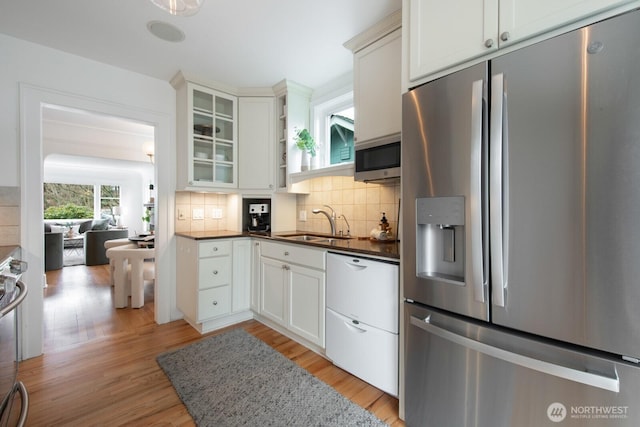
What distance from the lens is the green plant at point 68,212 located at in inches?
313

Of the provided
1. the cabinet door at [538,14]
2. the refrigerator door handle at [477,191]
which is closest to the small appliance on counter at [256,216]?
the refrigerator door handle at [477,191]

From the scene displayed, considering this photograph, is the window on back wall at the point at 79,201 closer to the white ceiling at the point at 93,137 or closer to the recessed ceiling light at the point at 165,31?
the white ceiling at the point at 93,137

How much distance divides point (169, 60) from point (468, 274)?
2786 millimetres

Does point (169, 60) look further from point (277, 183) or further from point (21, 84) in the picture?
point (277, 183)

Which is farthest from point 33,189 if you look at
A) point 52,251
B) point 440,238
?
point 52,251

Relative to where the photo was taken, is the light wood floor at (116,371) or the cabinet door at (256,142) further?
the cabinet door at (256,142)

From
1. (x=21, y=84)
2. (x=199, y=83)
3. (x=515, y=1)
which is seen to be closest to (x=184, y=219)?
(x=199, y=83)

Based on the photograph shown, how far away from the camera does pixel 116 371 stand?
1.90 metres

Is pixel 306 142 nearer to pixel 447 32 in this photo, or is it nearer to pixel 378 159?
pixel 378 159

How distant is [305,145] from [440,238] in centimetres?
185

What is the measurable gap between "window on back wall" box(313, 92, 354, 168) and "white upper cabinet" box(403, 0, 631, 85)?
4.48 ft

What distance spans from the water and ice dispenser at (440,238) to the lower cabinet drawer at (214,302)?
1941 mm

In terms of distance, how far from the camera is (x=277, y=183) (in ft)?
9.71

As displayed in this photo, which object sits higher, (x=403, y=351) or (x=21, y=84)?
(x=21, y=84)
